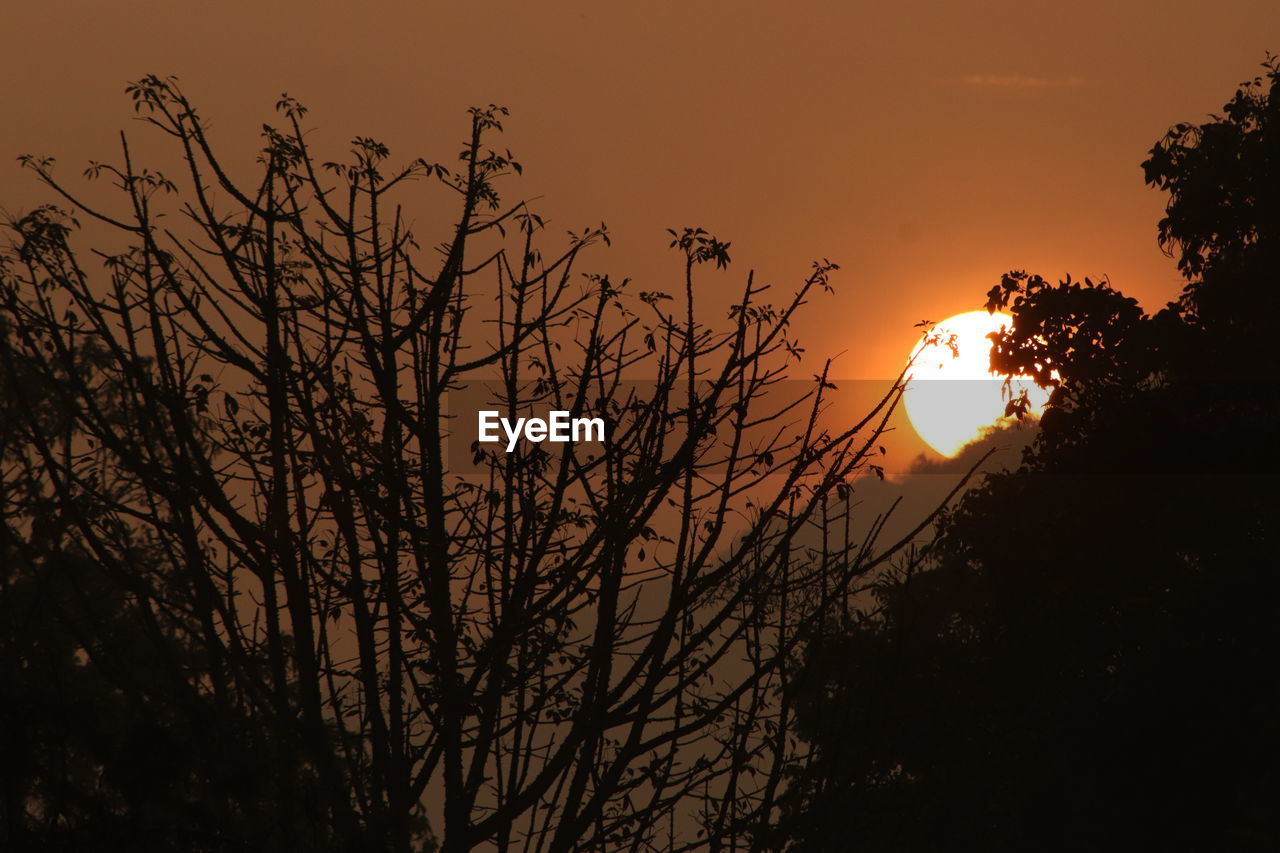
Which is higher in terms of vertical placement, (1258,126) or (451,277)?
(1258,126)

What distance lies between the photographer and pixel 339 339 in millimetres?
5941

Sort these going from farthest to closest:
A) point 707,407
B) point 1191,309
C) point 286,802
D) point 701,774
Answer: point 1191,309
point 701,774
point 707,407
point 286,802

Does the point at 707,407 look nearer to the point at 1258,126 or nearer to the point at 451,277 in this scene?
the point at 451,277

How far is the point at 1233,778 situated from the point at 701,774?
45.3ft

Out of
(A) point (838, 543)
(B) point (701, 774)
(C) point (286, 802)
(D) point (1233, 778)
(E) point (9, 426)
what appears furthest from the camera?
(D) point (1233, 778)

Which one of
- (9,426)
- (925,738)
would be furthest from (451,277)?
(925,738)

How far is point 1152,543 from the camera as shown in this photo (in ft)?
60.3

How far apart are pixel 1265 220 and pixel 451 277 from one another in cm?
1500

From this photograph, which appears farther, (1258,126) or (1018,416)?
(1018,416)

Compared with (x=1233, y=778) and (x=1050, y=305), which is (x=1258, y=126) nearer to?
(x=1050, y=305)

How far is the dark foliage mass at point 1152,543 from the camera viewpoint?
56.7 feet

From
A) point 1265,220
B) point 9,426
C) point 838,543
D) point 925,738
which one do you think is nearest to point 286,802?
point 9,426

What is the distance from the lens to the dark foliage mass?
17.3 meters

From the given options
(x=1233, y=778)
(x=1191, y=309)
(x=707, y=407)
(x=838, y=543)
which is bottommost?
(x=1233, y=778)
